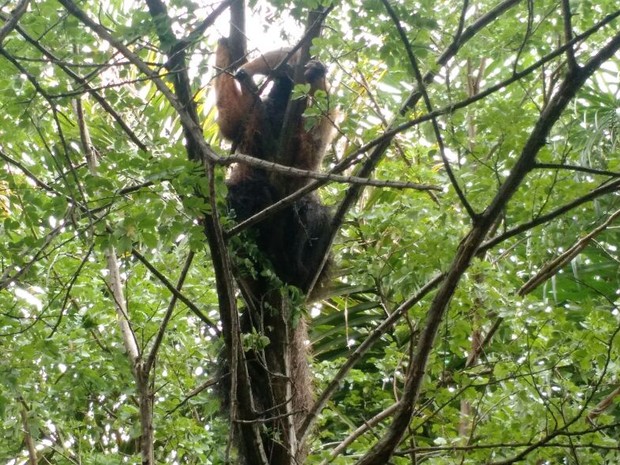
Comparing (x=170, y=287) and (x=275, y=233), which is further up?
(x=275, y=233)

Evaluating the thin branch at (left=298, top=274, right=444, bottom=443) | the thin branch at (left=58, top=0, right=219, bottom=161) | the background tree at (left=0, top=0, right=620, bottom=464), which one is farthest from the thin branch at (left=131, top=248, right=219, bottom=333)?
the thin branch at (left=58, top=0, right=219, bottom=161)

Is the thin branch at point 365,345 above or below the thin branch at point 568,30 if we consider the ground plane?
below

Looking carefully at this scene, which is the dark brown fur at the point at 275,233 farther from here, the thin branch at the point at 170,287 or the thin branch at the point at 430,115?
the thin branch at the point at 430,115

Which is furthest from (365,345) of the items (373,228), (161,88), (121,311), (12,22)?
(12,22)

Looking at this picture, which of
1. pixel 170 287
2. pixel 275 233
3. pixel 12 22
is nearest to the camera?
pixel 12 22

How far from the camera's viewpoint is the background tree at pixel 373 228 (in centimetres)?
267

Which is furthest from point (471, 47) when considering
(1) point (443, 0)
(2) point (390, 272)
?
(2) point (390, 272)

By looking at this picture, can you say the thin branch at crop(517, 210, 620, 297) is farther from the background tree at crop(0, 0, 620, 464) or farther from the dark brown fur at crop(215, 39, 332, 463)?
the dark brown fur at crop(215, 39, 332, 463)

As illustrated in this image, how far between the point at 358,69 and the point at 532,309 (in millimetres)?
1544

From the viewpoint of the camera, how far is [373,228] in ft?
12.5

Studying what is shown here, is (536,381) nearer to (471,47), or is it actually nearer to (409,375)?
(409,375)

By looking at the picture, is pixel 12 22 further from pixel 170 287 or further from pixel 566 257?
pixel 566 257

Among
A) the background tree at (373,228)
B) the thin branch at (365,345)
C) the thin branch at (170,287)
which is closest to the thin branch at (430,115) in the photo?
the background tree at (373,228)

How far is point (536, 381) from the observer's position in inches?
129
